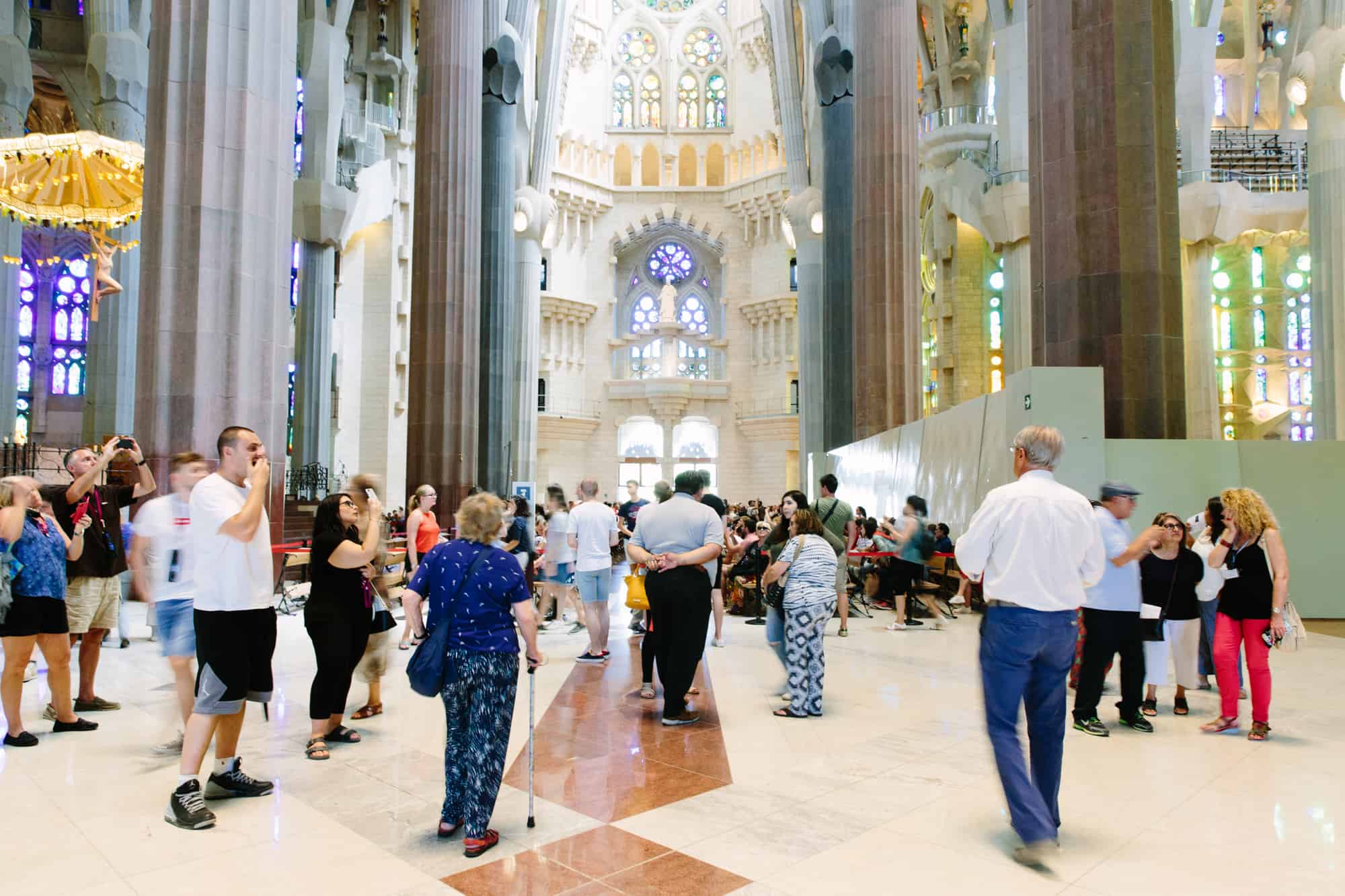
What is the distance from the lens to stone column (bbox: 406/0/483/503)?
1620 cm

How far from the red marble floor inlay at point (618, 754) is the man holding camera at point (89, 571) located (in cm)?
296

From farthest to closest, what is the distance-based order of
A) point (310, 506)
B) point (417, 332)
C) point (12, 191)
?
1. point (310, 506)
2. point (417, 332)
3. point (12, 191)

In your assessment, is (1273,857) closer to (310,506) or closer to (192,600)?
(192,600)

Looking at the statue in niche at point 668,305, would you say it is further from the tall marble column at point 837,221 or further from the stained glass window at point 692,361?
the tall marble column at point 837,221

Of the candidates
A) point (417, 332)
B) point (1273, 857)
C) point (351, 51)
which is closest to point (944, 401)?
point (417, 332)

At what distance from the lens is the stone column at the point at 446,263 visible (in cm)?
1620

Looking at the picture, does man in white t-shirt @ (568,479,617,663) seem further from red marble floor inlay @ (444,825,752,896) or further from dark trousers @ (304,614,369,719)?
red marble floor inlay @ (444,825,752,896)

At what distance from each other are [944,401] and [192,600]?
2412cm

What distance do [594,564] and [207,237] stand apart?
5.39m

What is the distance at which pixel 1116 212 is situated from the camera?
965cm

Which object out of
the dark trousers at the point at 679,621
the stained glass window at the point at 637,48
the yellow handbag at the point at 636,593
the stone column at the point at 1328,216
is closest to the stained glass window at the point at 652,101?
the stained glass window at the point at 637,48

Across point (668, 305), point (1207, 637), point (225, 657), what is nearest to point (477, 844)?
point (225, 657)

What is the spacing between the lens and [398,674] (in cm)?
736

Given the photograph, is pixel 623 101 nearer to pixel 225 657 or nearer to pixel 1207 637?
pixel 1207 637
